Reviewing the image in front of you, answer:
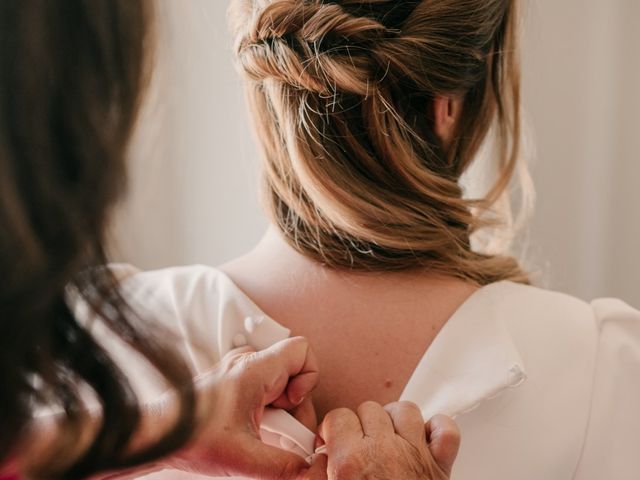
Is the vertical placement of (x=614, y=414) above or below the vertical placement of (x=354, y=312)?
below

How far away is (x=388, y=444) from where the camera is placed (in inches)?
27.1

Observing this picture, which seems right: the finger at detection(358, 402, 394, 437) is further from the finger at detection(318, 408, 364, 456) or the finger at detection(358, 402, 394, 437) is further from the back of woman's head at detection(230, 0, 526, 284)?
the back of woman's head at detection(230, 0, 526, 284)

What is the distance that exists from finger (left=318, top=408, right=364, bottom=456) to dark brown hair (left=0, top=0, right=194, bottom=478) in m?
0.24

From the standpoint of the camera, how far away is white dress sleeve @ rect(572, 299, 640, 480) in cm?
86

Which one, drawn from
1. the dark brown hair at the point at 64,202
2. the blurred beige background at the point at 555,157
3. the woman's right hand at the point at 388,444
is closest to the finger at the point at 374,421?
the woman's right hand at the point at 388,444

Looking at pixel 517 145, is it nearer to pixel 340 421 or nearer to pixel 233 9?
pixel 233 9

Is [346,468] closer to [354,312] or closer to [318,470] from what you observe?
[318,470]

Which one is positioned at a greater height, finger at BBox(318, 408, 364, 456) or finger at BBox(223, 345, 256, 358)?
finger at BBox(223, 345, 256, 358)

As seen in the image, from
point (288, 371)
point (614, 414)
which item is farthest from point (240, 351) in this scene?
point (614, 414)

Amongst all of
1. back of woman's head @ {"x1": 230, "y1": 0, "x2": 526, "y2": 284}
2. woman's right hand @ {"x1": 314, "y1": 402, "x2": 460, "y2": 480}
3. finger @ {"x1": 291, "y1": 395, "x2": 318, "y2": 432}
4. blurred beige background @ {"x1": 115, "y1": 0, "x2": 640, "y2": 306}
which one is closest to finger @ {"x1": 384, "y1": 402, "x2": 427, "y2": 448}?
woman's right hand @ {"x1": 314, "y1": 402, "x2": 460, "y2": 480}

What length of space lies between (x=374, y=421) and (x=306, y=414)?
114 millimetres

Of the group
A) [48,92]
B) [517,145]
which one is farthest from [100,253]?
[517,145]

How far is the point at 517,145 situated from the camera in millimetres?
1123

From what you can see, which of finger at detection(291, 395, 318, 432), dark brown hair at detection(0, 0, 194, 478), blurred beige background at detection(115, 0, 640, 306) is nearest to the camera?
dark brown hair at detection(0, 0, 194, 478)
